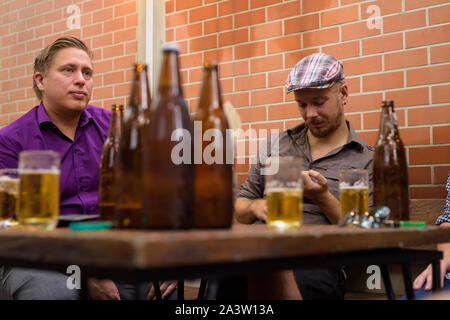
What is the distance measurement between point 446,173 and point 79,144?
147 cm

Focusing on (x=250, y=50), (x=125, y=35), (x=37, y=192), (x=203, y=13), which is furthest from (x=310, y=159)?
(x=125, y=35)

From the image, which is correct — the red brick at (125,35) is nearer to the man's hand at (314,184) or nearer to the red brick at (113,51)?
the red brick at (113,51)

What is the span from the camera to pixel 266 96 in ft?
8.13

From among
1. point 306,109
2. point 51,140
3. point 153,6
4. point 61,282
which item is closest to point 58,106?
point 51,140

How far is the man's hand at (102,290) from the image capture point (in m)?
1.66

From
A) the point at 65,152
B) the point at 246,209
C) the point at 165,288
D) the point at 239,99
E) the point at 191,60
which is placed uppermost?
the point at 191,60

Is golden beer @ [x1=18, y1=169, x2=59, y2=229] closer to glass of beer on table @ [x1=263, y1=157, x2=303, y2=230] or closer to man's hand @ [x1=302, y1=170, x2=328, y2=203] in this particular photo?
glass of beer on table @ [x1=263, y1=157, x2=303, y2=230]

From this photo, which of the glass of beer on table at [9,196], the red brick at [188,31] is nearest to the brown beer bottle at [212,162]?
the glass of beer on table at [9,196]

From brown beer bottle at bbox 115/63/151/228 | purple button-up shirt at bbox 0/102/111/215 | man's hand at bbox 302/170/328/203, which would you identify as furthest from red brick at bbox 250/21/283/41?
brown beer bottle at bbox 115/63/151/228

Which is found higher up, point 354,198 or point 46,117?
point 46,117

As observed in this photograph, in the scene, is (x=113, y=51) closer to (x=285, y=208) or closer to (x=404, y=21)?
(x=404, y=21)

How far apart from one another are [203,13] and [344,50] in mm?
850

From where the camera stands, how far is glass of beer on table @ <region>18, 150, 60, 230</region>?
0.90m

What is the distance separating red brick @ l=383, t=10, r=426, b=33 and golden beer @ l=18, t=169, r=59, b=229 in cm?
171
